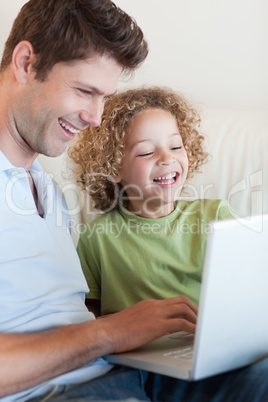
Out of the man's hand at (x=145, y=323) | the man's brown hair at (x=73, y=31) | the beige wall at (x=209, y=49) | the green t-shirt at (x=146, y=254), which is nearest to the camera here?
the man's hand at (x=145, y=323)

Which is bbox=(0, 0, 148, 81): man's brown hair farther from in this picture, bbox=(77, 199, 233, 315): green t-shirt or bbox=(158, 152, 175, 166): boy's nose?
bbox=(77, 199, 233, 315): green t-shirt

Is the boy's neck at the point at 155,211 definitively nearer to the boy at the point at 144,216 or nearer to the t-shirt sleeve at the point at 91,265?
the boy at the point at 144,216

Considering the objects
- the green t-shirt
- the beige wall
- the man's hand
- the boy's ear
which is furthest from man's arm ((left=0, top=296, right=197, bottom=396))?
the beige wall

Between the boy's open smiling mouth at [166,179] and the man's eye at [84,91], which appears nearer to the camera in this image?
the man's eye at [84,91]

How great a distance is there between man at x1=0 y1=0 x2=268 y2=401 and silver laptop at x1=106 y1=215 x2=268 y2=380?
99 mm

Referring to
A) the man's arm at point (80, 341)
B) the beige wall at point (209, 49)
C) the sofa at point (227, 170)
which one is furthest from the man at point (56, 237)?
the beige wall at point (209, 49)

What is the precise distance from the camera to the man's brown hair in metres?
1.22

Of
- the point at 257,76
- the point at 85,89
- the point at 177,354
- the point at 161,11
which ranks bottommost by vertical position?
the point at 177,354

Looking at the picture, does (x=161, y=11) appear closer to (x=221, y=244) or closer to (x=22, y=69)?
(x=22, y=69)

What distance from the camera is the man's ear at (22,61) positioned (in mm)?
1254

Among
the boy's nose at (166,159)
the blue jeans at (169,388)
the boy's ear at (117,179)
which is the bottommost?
the blue jeans at (169,388)

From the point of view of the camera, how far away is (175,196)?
5.06 feet

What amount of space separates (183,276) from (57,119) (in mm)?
538

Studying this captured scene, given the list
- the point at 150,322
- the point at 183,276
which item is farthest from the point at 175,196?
the point at 150,322
